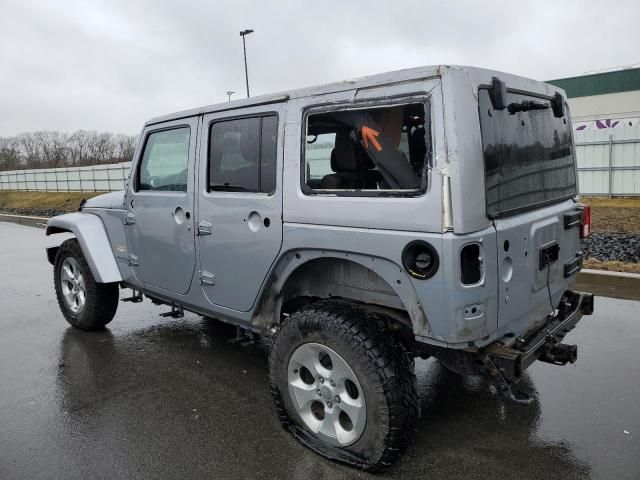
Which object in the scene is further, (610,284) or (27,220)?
(27,220)

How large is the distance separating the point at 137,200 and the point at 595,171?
12.4 metres

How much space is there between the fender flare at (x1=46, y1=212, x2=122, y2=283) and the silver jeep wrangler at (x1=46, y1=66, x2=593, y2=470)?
47.1 inches

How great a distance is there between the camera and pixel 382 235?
2727 millimetres

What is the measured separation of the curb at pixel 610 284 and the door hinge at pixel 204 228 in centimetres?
486

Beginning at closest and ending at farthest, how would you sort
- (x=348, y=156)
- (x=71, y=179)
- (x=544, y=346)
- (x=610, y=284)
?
(x=544, y=346)
(x=348, y=156)
(x=610, y=284)
(x=71, y=179)

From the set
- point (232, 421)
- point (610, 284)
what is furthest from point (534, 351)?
point (610, 284)

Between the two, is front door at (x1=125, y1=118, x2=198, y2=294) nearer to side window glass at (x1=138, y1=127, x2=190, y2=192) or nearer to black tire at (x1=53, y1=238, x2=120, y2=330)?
side window glass at (x1=138, y1=127, x2=190, y2=192)

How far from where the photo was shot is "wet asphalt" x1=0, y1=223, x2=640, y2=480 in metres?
3.01

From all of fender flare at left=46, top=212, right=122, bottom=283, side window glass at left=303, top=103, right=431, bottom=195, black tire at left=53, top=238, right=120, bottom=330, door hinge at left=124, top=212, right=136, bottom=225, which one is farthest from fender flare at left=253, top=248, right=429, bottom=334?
black tire at left=53, top=238, right=120, bottom=330

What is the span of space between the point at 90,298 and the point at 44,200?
27.2m

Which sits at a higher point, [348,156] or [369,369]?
[348,156]

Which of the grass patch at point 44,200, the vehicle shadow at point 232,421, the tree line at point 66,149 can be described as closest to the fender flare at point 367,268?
the vehicle shadow at point 232,421

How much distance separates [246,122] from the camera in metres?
3.56

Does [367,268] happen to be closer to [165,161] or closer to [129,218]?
[165,161]
